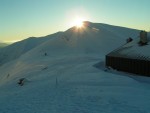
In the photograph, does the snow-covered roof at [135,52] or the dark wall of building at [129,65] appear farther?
the snow-covered roof at [135,52]

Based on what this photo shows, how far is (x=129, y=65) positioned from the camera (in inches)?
1248

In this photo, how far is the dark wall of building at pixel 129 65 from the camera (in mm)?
29359

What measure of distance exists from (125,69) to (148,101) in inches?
524

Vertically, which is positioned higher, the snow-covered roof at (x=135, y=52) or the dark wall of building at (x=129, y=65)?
the snow-covered roof at (x=135, y=52)

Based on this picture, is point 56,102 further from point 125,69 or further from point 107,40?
point 107,40

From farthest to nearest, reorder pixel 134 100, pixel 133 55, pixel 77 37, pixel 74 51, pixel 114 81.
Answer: pixel 77 37 → pixel 74 51 → pixel 133 55 → pixel 114 81 → pixel 134 100

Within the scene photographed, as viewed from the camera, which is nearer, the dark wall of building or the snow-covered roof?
the dark wall of building

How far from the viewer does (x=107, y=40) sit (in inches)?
3253

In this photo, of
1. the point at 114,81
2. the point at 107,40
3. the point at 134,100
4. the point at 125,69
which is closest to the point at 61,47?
the point at 107,40

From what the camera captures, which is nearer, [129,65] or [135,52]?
[129,65]

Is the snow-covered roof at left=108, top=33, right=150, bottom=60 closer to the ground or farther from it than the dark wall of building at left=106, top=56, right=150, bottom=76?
farther from it

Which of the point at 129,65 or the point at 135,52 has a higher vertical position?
the point at 135,52

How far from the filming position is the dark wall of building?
29.4m

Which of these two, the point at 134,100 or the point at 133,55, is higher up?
the point at 133,55
